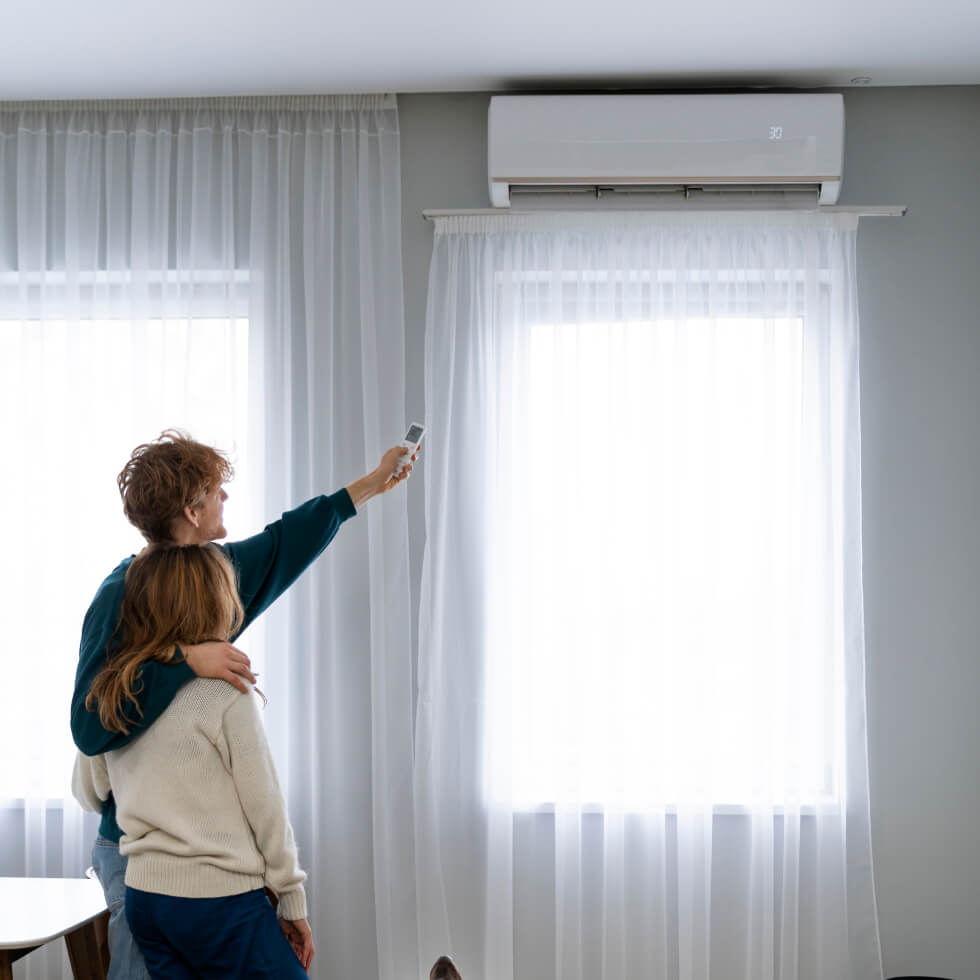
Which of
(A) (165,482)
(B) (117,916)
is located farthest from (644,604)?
(B) (117,916)

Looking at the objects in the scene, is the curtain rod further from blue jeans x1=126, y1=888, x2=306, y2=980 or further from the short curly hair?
blue jeans x1=126, y1=888, x2=306, y2=980

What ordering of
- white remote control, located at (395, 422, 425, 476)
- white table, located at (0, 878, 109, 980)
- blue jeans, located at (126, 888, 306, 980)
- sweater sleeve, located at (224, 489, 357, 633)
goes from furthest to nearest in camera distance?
white remote control, located at (395, 422, 425, 476) < sweater sleeve, located at (224, 489, 357, 633) < white table, located at (0, 878, 109, 980) < blue jeans, located at (126, 888, 306, 980)

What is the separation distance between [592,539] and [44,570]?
155 centimetres

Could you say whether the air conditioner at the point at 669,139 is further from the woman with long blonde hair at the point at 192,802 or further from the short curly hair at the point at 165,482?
the woman with long blonde hair at the point at 192,802

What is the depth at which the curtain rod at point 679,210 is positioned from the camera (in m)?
2.54

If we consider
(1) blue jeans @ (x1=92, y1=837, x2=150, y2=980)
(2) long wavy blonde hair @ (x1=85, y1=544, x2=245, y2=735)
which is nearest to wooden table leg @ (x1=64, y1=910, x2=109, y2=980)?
(1) blue jeans @ (x1=92, y1=837, x2=150, y2=980)

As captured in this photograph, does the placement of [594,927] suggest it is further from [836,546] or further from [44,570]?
[44,570]

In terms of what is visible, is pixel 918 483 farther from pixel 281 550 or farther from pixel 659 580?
pixel 281 550

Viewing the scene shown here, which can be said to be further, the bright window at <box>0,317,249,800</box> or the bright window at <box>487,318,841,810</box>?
the bright window at <box>0,317,249,800</box>

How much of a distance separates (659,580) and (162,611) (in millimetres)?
1355

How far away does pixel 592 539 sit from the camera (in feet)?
8.47

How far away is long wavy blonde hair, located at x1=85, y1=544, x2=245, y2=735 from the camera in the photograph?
5.59ft

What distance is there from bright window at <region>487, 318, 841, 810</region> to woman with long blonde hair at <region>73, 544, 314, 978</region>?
0.94 meters

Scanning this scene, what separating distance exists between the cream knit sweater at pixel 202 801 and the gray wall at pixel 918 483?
3.36ft
